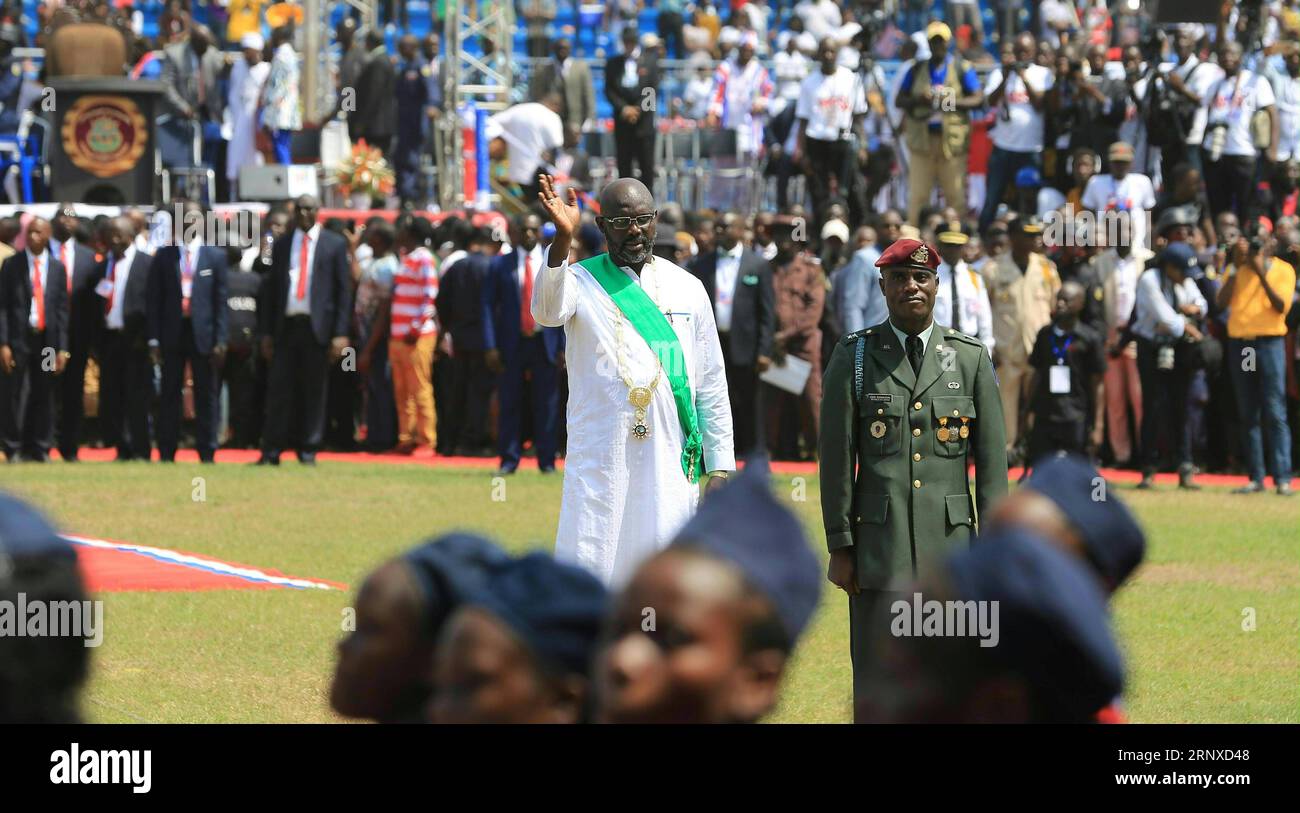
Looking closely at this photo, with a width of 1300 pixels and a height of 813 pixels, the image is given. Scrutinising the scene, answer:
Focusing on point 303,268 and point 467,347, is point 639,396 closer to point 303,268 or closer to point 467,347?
point 303,268

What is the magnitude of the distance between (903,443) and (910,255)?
65 cm

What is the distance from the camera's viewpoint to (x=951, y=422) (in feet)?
24.3

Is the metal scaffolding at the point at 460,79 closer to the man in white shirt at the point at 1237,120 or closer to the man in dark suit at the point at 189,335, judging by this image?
the man in dark suit at the point at 189,335

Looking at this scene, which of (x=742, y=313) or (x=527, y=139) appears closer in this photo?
(x=742, y=313)

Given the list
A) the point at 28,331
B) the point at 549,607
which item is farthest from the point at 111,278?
the point at 549,607

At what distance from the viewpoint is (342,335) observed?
18.9 m

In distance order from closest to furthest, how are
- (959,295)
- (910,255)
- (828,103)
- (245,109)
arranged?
1. (910,255)
2. (959,295)
3. (828,103)
4. (245,109)

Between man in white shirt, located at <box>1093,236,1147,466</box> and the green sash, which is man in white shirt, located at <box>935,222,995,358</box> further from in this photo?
the green sash

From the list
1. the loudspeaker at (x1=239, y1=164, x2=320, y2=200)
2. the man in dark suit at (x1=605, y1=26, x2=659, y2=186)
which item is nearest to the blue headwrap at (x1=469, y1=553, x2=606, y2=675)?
the loudspeaker at (x1=239, y1=164, x2=320, y2=200)

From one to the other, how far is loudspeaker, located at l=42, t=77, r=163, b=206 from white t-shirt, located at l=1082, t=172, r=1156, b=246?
Result: 10.6 m

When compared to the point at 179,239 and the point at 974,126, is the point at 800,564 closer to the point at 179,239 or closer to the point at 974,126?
the point at 179,239

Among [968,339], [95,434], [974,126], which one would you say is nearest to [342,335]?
[95,434]

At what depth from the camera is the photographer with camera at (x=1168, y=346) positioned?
1827 cm

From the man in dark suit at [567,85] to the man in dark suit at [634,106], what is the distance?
1104mm
